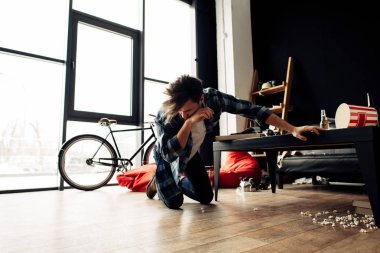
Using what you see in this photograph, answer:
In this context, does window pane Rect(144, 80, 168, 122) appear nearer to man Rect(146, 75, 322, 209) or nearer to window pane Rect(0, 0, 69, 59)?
window pane Rect(0, 0, 69, 59)

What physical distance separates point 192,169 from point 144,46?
8.29 feet

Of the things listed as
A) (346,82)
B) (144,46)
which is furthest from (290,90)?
(144,46)

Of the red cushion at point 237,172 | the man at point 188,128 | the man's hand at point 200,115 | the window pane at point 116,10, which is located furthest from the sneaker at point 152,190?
the window pane at point 116,10

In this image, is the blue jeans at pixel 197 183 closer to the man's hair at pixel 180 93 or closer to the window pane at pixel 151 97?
the man's hair at pixel 180 93

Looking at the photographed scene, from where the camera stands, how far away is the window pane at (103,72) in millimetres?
3191

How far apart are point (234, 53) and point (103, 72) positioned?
73.8 inches

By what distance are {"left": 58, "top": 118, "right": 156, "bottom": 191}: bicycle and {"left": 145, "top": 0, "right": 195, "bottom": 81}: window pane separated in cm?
126

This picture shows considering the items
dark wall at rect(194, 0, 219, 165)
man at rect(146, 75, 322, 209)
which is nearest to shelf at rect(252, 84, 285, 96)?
dark wall at rect(194, 0, 219, 165)

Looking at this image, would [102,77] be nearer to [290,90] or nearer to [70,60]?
[70,60]

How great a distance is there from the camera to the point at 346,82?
117 inches

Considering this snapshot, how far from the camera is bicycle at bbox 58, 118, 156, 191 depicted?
9.00ft

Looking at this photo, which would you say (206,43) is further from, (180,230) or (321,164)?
(180,230)

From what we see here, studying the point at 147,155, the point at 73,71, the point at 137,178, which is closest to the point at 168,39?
the point at 73,71

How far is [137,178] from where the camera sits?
104 inches
